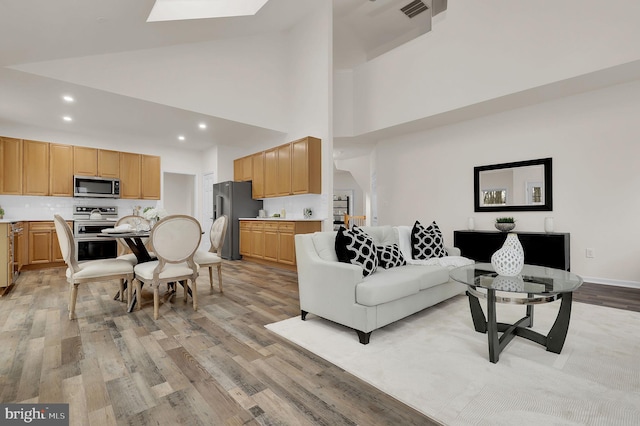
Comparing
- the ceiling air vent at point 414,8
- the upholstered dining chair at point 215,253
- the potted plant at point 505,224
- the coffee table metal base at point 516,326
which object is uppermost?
the ceiling air vent at point 414,8

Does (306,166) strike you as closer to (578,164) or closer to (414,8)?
(578,164)

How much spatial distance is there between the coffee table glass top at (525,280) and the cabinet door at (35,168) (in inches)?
281

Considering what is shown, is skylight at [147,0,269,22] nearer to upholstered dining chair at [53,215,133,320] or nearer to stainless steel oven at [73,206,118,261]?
upholstered dining chair at [53,215,133,320]

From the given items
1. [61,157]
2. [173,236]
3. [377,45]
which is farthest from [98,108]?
[377,45]

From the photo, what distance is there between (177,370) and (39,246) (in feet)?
17.6

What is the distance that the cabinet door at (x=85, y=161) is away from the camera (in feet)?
19.5

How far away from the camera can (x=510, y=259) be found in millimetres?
2309

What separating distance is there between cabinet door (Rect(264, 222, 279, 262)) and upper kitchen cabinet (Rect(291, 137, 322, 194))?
2.63 ft

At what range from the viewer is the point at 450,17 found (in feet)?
16.2

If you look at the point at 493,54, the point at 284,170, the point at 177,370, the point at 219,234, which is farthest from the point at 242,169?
the point at 177,370

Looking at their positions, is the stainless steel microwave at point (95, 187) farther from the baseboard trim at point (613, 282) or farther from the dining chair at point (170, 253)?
the baseboard trim at point (613, 282)

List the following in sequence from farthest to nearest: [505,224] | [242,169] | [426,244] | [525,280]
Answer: [242,169] < [505,224] < [426,244] < [525,280]

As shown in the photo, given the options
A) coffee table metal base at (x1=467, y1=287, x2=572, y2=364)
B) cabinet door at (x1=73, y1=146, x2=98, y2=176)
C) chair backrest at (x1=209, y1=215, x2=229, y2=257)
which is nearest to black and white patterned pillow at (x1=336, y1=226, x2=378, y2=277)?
coffee table metal base at (x1=467, y1=287, x2=572, y2=364)

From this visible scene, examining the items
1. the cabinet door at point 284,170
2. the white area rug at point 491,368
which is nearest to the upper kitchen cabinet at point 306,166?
the cabinet door at point 284,170
